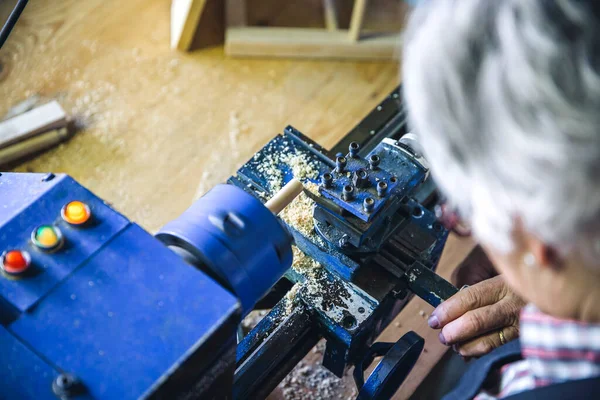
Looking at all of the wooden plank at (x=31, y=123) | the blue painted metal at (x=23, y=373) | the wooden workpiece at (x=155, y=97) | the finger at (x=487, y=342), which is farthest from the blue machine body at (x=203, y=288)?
the wooden plank at (x=31, y=123)

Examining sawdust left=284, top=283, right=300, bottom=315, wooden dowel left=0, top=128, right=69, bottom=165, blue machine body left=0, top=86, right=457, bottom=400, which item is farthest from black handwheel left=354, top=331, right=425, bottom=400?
wooden dowel left=0, top=128, right=69, bottom=165

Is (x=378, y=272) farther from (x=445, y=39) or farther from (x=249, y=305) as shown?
(x=445, y=39)

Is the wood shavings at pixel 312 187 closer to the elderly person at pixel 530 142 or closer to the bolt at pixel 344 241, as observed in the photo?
the bolt at pixel 344 241

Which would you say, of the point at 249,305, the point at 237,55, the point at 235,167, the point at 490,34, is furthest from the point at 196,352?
the point at 237,55

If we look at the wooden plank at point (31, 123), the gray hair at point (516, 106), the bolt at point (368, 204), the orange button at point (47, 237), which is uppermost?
the gray hair at point (516, 106)

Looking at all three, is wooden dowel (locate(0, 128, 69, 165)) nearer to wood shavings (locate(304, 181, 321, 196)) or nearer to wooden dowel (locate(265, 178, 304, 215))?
wood shavings (locate(304, 181, 321, 196))

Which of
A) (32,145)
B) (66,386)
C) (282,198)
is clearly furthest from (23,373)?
(32,145)

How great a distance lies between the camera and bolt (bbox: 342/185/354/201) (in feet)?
3.57

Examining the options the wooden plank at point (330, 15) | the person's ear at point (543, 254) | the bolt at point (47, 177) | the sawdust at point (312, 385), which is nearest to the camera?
the person's ear at point (543, 254)

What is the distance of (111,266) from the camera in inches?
33.4

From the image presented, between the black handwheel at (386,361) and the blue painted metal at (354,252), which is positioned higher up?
the blue painted metal at (354,252)

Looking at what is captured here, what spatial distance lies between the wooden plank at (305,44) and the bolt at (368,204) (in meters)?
1.26

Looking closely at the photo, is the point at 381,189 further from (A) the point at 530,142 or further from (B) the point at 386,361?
(A) the point at 530,142

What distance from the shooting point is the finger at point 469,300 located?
1174 millimetres
